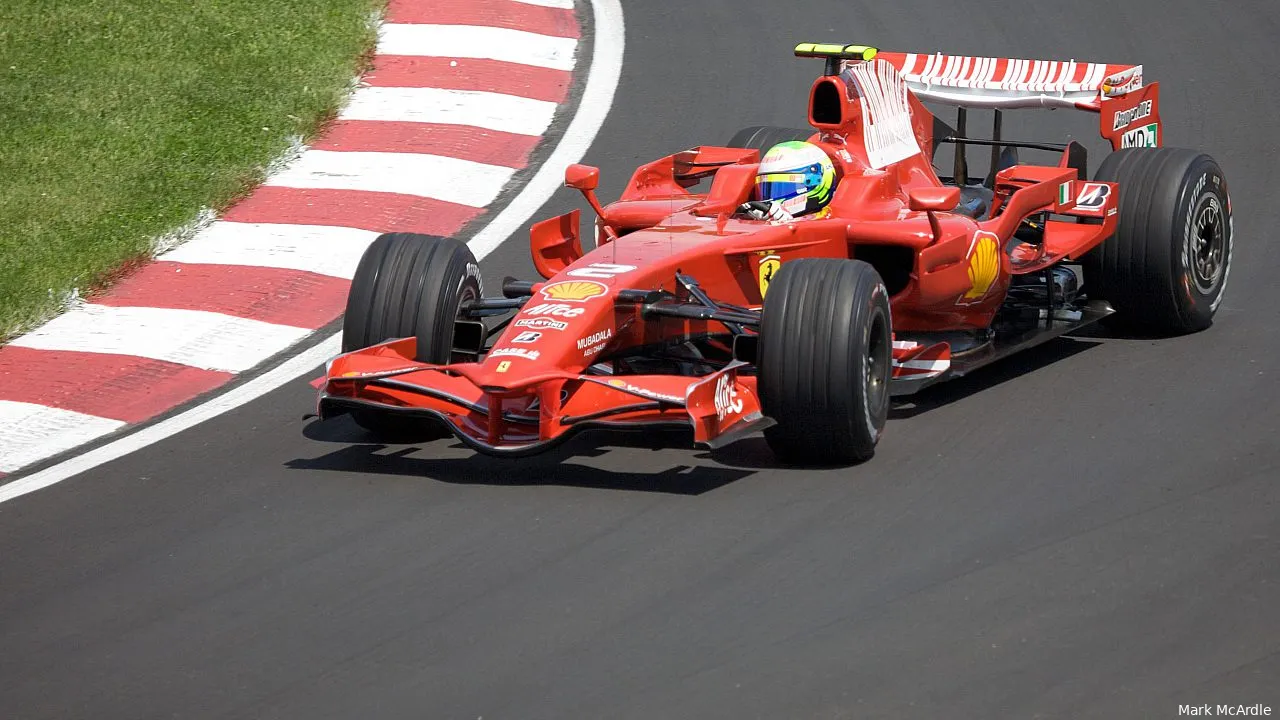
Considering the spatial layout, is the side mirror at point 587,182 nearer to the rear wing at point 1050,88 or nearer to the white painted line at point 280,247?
the rear wing at point 1050,88

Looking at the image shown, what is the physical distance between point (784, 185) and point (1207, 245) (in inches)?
88.6

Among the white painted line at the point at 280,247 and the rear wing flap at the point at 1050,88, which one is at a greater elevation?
the rear wing flap at the point at 1050,88

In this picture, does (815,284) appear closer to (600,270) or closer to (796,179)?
(600,270)

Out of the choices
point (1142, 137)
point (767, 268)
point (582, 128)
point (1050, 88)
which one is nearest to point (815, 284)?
point (767, 268)

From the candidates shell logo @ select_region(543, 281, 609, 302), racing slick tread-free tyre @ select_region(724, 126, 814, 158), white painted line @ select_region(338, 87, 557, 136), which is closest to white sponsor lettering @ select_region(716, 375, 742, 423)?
shell logo @ select_region(543, 281, 609, 302)

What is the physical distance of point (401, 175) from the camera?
10.1 metres

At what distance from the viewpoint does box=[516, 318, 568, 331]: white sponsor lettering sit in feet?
20.4

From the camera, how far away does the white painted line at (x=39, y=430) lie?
22.7ft

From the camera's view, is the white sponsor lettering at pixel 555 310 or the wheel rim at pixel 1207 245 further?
the wheel rim at pixel 1207 245

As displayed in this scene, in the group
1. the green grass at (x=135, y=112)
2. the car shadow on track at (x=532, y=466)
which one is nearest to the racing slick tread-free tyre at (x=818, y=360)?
the car shadow on track at (x=532, y=466)

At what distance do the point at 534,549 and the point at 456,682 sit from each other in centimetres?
97

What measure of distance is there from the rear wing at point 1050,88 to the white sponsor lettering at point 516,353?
2968mm

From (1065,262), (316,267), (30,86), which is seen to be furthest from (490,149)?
(1065,262)

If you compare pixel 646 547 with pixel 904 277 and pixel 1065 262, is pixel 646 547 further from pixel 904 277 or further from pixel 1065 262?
pixel 1065 262
